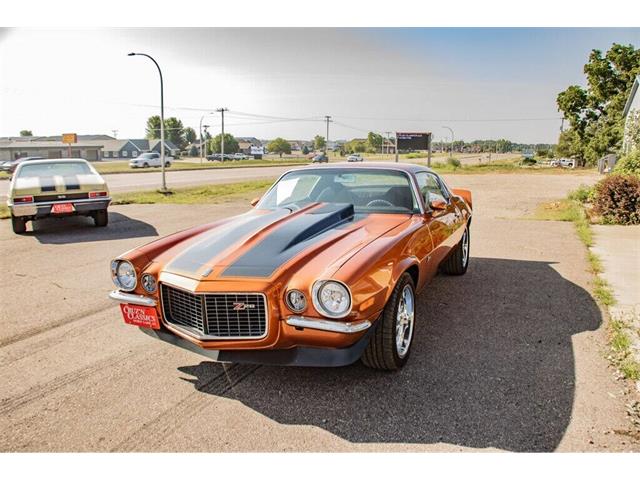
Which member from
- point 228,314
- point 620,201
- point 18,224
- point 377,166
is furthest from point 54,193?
point 620,201

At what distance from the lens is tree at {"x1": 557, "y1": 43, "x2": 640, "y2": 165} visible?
3650 centimetres

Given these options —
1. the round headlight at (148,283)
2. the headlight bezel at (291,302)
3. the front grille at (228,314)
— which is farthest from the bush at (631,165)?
the round headlight at (148,283)

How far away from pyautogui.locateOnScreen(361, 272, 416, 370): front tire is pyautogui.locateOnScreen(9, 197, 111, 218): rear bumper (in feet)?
25.5

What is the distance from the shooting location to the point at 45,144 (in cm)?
6919

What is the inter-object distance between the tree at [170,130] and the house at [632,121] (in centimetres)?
7929

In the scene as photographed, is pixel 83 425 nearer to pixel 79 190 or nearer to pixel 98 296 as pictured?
pixel 98 296

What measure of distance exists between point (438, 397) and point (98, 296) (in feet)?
12.3

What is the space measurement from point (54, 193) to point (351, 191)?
22.4 ft

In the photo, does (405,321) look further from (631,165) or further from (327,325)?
(631,165)

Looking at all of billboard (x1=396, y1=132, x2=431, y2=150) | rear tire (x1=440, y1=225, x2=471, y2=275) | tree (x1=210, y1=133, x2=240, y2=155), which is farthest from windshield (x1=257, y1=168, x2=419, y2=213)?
tree (x1=210, y1=133, x2=240, y2=155)

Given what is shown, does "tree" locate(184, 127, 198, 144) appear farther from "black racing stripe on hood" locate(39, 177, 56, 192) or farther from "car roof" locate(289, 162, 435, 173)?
"car roof" locate(289, 162, 435, 173)

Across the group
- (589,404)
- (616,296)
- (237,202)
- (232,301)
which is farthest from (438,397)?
(237,202)

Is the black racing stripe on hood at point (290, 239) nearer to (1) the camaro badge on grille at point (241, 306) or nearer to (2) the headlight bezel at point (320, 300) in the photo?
(1) the camaro badge on grille at point (241, 306)

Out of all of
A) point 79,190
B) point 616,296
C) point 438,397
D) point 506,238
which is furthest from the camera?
point 79,190
